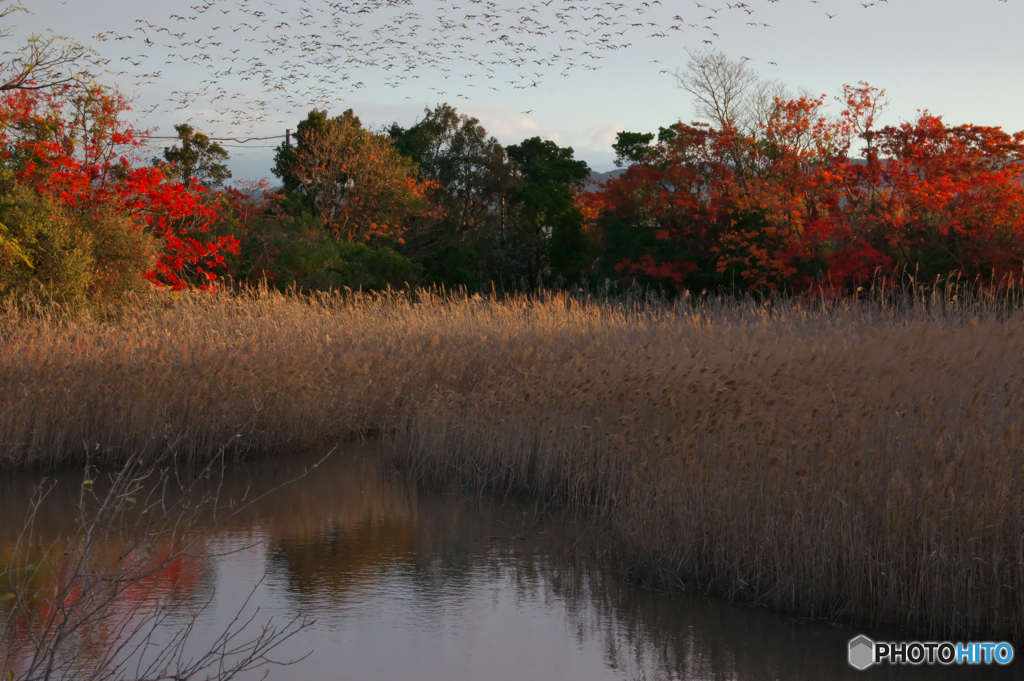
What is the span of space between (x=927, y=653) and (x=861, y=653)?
0.36 meters

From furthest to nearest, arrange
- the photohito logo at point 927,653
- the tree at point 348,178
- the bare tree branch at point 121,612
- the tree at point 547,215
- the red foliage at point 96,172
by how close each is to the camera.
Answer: the tree at point 547,215
the tree at point 348,178
the red foliage at point 96,172
the photohito logo at point 927,653
the bare tree branch at point 121,612


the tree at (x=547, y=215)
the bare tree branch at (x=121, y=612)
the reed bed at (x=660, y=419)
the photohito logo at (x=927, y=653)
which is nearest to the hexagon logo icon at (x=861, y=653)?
the photohito logo at (x=927, y=653)

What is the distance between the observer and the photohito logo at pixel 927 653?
16.2 ft

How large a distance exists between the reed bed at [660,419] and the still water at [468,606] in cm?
36

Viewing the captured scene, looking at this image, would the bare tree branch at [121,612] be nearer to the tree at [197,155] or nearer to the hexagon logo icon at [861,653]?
the hexagon logo icon at [861,653]

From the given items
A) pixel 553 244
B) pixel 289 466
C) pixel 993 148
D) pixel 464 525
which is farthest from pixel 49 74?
pixel 553 244

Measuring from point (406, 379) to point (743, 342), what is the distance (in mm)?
4501

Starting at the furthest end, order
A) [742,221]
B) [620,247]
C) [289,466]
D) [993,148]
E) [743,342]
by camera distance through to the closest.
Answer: [620,247] → [742,221] → [993,148] → [743,342] → [289,466]

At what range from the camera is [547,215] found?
31297mm

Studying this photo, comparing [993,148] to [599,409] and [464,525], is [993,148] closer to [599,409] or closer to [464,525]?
[599,409]

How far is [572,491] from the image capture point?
8.40 m

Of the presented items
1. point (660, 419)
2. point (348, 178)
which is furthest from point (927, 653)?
point (348, 178)

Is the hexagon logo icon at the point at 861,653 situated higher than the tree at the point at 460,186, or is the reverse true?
the tree at the point at 460,186

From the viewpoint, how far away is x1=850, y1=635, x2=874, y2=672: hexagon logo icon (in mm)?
5017
